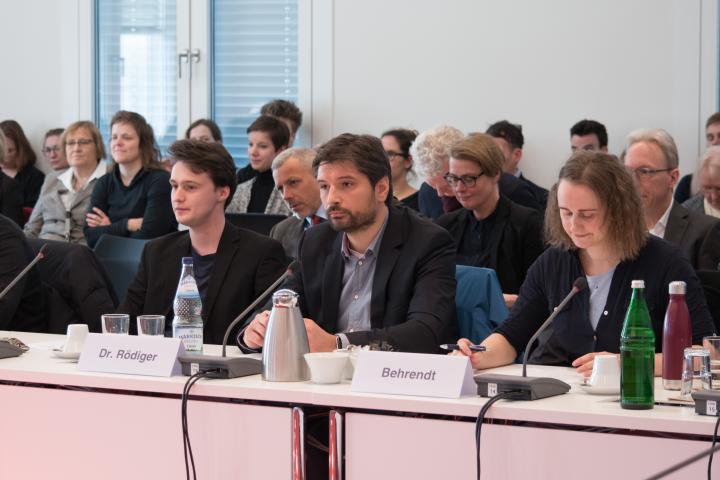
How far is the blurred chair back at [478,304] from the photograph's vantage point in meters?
3.11

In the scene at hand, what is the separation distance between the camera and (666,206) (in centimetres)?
400

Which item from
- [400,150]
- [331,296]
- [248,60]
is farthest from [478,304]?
[248,60]

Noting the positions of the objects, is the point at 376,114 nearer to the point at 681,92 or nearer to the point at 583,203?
the point at 681,92

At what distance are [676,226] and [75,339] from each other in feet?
7.30

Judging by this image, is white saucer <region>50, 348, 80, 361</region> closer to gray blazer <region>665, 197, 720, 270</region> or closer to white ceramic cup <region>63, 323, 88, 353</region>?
white ceramic cup <region>63, 323, 88, 353</region>

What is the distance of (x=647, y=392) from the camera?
6.61ft

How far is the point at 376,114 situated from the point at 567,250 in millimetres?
3911

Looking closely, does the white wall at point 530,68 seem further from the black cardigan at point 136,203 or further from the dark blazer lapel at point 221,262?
the dark blazer lapel at point 221,262

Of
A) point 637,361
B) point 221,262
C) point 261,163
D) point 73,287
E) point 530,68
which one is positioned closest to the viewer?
point 637,361

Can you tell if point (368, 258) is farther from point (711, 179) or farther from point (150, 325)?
point (711, 179)

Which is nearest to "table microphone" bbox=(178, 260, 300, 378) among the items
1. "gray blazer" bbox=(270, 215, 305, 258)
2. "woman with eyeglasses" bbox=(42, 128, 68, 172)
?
"gray blazer" bbox=(270, 215, 305, 258)

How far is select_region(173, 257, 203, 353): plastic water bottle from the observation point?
111 inches

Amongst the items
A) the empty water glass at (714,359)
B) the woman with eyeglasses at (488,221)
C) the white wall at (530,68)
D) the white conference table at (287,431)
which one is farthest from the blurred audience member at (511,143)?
the empty water glass at (714,359)

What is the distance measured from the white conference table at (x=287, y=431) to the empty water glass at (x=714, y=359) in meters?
0.11
